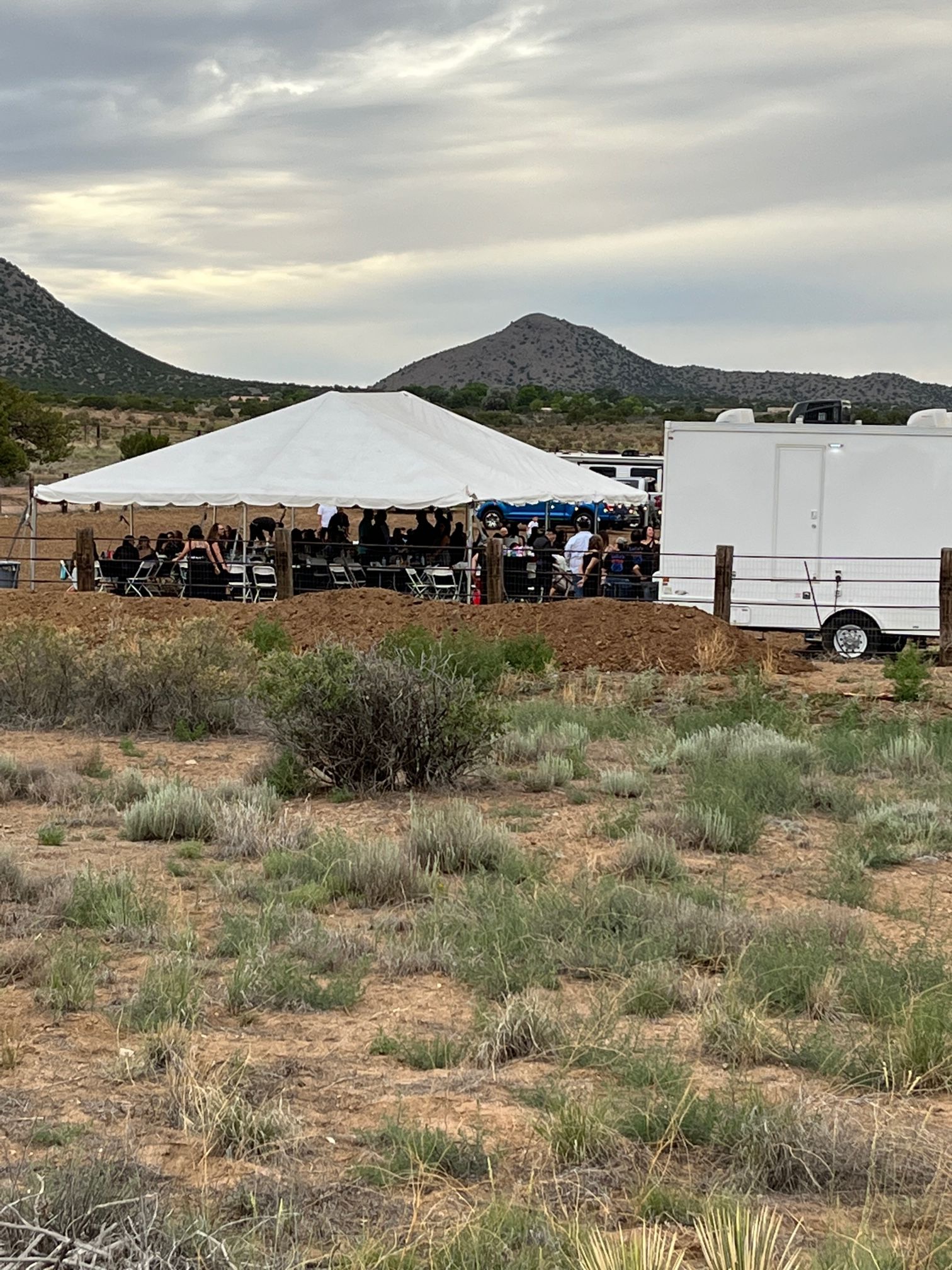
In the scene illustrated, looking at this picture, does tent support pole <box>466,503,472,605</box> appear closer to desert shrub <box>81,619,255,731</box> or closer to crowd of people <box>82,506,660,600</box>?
crowd of people <box>82,506,660,600</box>

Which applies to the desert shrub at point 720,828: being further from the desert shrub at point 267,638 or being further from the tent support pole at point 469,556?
the tent support pole at point 469,556

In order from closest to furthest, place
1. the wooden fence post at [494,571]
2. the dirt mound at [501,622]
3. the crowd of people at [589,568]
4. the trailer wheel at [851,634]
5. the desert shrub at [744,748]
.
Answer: the desert shrub at [744,748]
the dirt mound at [501,622]
the trailer wheel at [851,634]
the wooden fence post at [494,571]
the crowd of people at [589,568]

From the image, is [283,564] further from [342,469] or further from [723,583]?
[723,583]

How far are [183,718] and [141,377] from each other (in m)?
90.7

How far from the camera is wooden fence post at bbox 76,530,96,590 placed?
19953 mm

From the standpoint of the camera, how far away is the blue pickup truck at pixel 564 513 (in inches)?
1236

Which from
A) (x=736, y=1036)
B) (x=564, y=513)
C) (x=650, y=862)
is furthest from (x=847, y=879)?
(x=564, y=513)

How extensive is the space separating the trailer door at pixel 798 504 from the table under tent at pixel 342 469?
3542mm

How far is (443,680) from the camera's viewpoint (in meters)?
10.4

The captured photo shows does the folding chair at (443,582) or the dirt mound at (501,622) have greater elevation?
the folding chair at (443,582)

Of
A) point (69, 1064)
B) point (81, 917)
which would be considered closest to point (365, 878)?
point (81, 917)

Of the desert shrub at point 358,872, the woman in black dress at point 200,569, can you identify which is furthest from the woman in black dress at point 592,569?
the desert shrub at point 358,872

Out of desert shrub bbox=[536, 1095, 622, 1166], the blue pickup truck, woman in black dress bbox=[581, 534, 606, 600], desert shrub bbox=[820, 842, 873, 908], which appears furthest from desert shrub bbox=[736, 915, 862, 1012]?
the blue pickup truck

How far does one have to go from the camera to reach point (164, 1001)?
554 cm
